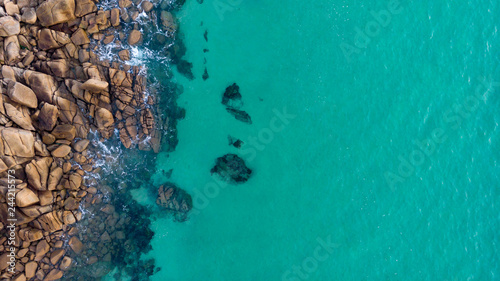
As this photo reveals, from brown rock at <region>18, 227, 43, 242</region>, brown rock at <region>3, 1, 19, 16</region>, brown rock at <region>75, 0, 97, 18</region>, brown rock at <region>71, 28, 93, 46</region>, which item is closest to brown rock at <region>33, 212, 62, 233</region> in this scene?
brown rock at <region>18, 227, 43, 242</region>

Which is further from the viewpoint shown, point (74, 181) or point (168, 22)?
point (168, 22)

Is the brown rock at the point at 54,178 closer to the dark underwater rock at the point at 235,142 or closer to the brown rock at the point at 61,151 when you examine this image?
the brown rock at the point at 61,151

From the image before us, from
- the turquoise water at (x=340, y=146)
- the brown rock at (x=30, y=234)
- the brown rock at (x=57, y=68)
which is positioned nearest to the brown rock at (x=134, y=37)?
the turquoise water at (x=340, y=146)

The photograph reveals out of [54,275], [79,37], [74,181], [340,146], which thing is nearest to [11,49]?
[79,37]

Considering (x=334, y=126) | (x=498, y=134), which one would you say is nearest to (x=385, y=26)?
(x=334, y=126)

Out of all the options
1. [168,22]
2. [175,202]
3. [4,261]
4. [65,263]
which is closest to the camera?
[4,261]

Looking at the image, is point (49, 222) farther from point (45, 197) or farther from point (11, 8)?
point (11, 8)

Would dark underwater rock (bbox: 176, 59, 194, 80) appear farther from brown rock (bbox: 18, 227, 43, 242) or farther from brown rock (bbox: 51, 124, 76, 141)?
brown rock (bbox: 18, 227, 43, 242)
